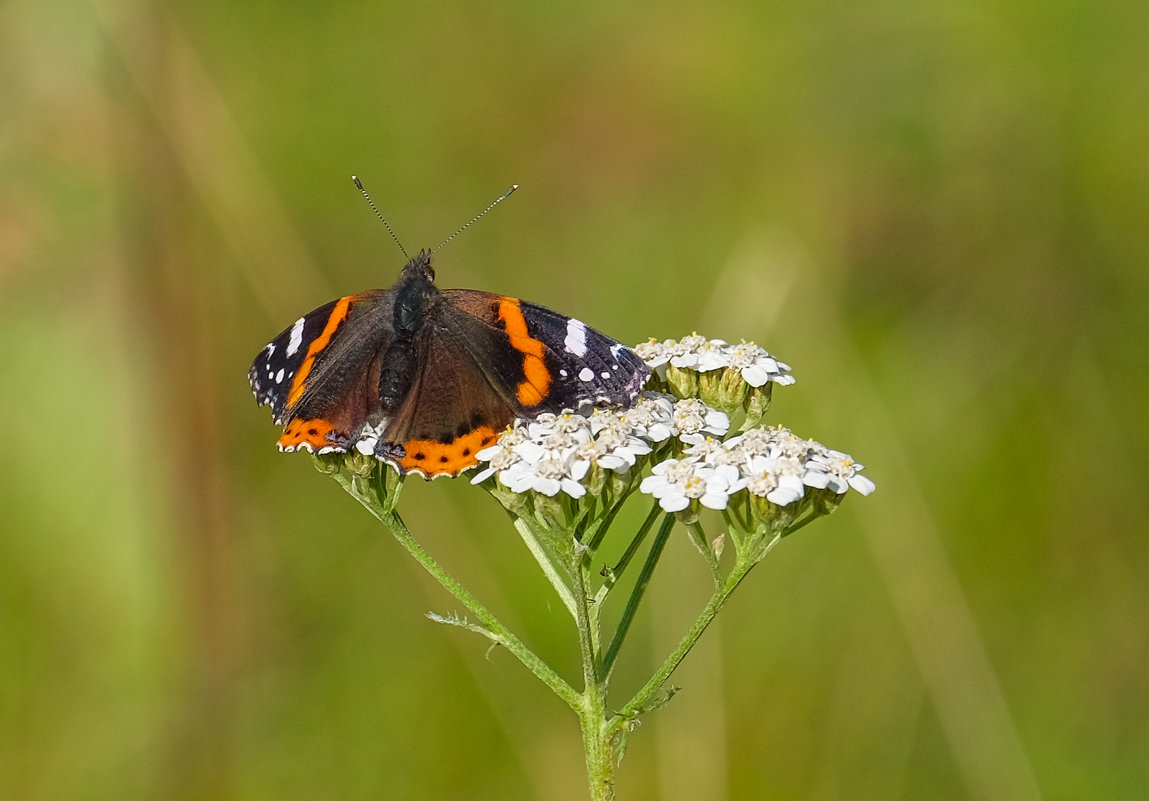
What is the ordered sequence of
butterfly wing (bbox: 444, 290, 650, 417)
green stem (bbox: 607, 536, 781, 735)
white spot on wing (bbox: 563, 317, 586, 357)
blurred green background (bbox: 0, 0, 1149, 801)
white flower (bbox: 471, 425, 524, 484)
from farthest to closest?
blurred green background (bbox: 0, 0, 1149, 801), white spot on wing (bbox: 563, 317, 586, 357), butterfly wing (bbox: 444, 290, 650, 417), white flower (bbox: 471, 425, 524, 484), green stem (bbox: 607, 536, 781, 735)

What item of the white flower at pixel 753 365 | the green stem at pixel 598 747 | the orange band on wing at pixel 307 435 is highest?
the orange band on wing at pixel 307 435

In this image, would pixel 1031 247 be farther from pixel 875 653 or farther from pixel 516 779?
pixel 516 779

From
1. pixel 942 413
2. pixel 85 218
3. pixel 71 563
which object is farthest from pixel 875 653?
pixel 85 218

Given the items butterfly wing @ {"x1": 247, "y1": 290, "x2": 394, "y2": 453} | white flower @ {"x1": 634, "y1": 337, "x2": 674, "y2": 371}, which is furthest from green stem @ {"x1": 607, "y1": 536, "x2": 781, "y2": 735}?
butterfly wing @ {"x1": 247, "y1": 290, "x2": 394, "y2": 453}

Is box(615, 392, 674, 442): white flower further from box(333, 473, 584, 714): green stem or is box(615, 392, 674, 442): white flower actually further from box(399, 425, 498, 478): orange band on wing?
box(333, 473, 584, 714): green stem

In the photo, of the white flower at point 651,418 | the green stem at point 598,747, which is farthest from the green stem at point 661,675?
the white flower at point 651,418

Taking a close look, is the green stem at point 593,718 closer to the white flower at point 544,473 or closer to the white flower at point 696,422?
the white flower at point 544,473
